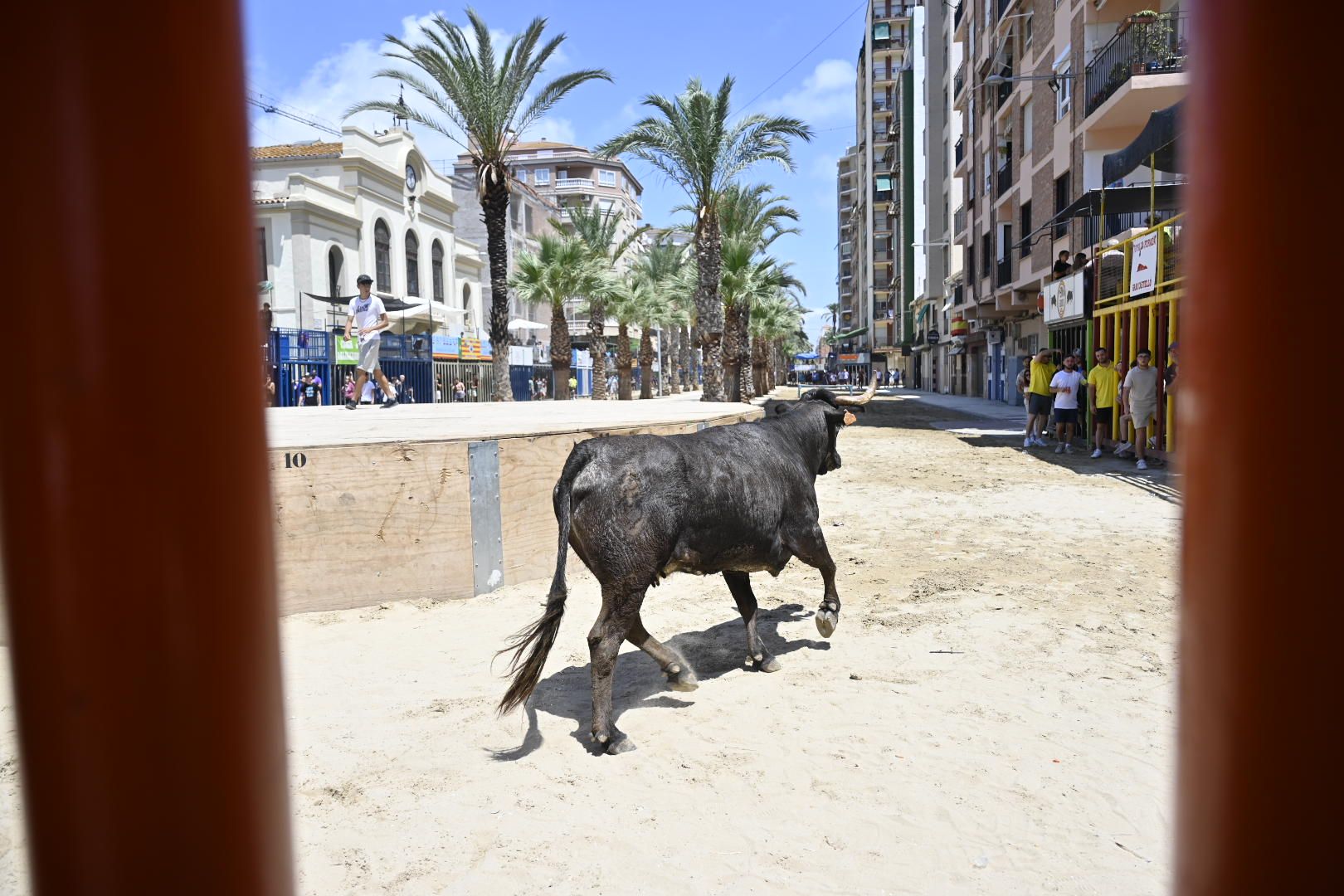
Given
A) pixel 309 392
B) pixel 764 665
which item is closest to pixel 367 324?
pixel 764 665

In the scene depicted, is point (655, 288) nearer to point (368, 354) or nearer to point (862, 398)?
point (368, 354)

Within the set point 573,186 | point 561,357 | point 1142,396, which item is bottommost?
point 1142,396

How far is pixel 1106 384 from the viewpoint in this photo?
15023mm

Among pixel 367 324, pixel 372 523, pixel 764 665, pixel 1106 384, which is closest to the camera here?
pixel 764 665

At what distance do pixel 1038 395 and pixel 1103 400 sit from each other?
1348 millimetres

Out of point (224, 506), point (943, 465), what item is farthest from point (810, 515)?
point (943, 465)

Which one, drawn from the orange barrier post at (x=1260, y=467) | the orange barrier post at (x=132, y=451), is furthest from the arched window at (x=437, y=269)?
the orange barrier post at (x=1260, y=467)

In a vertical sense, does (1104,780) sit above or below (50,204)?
below

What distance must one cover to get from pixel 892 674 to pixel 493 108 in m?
21.3

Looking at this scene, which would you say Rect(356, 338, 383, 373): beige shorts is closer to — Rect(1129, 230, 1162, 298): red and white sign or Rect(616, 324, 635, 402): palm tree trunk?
Rect(1129, 230, 1162, 298): red and white sign

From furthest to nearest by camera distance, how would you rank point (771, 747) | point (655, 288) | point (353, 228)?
1. point (655, 288)
2. point (353, 228)
3. point (771, 747)

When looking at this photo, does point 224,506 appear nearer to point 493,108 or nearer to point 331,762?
point 331,762

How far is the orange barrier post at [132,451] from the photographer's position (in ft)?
1.85

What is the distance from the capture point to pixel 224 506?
0.62 meters
